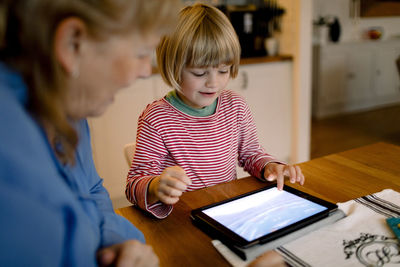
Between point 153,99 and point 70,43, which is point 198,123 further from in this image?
point 153,99

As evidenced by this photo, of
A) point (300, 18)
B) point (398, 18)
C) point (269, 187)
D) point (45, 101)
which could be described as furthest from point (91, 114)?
point (398, 18)

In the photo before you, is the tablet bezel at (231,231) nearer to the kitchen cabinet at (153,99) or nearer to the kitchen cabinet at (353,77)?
the kitchen cabinet at (153,99)

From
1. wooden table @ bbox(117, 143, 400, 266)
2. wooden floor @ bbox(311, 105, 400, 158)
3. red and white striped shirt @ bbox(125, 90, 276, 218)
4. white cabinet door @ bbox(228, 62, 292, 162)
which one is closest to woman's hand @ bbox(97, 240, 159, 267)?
wooden table @ bbox(117, 143, 400, 266)

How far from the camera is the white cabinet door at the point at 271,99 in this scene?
257cm

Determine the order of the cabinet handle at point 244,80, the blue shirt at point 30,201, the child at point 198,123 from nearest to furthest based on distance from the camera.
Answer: the blue shirt at point 30,201
the child at point 198,123
the cabinet handle at point 244,80

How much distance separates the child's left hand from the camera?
0.84 meters

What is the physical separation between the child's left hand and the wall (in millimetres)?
4160

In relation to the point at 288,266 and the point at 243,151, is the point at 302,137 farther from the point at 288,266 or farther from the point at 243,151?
the point at 288,266

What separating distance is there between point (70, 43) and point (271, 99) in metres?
2.44

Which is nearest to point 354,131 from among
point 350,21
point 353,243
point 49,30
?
point 350,21

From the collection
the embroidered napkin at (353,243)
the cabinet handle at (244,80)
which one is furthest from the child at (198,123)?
the cabinet handle at (244,80)

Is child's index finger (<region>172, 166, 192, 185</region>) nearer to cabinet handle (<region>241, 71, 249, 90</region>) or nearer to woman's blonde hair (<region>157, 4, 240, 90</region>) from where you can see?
woman's blonde hair (<region>157, 4, 240, 90</region>)

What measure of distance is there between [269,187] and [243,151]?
34 cm

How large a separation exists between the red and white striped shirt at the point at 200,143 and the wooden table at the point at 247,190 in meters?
0.13
